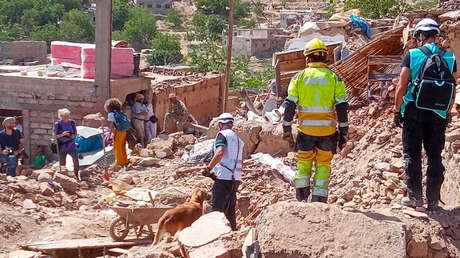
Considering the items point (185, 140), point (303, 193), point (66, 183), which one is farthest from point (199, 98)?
point (303, 193)

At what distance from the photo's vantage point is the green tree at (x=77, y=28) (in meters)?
65.2

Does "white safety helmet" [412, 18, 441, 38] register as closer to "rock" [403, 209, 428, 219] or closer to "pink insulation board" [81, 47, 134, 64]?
"rock" [403, 209, 428, 219]

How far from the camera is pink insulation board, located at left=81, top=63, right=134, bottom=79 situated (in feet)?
49.3

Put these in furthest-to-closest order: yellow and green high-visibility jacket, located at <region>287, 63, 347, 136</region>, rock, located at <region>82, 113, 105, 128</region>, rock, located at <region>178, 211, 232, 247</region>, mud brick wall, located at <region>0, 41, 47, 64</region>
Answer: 1. mud brick wall, located at <region>0, 41, 47, 64</region>
2. rock, located at <region>82, 113, 105, 128</region>
3. yellow and green high-visibility jacket, located at <region>287, 63, 347, 136</region>
4. rock, located at <region>178, 211, 232, 247</region>

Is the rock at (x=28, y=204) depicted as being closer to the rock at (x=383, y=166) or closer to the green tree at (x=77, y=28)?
the rock at (x=383, y=166)

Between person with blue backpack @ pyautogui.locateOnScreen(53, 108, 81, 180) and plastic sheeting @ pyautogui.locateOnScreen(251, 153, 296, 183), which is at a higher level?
person with blue backpack @ pyautogui.locateOnScreen(53, 108, 81, 180)

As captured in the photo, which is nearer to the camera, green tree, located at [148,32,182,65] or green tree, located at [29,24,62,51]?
green tree, located at [148,32,182,65]

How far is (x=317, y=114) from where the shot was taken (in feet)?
19.4

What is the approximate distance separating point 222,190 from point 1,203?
316 centimetres

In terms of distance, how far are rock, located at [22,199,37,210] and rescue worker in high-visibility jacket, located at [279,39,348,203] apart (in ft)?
13.1

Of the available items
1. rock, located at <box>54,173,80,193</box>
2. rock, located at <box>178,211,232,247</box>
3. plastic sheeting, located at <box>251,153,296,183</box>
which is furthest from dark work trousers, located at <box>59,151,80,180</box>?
rock, located at <box>178,211,232,247</box>

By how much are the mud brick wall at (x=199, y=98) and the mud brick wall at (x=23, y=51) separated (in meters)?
6.83

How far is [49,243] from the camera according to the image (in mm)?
6828

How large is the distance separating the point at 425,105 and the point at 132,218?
3.21 m
